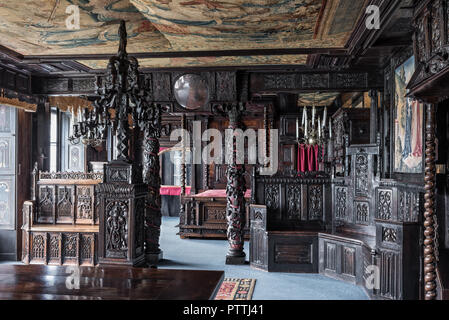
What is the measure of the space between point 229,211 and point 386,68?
3509 mm

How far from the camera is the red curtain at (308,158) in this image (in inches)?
466

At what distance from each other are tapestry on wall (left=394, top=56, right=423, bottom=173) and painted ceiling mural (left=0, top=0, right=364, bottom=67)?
0.89 metres

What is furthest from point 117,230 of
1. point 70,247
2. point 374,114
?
point 374,114

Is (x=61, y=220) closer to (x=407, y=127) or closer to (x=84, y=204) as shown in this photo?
(x=84, y=204)

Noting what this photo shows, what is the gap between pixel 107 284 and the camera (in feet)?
6.38

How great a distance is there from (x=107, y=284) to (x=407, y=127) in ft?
13.4

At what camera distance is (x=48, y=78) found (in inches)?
269

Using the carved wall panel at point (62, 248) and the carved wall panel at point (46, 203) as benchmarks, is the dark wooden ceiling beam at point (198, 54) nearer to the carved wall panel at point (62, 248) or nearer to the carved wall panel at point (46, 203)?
the carved wall panel at point (46, 203)

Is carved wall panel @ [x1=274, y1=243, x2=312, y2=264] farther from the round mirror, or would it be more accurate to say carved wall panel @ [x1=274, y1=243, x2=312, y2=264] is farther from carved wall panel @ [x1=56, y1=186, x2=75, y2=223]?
carved wall panel @ [x1=56, y1=186, x2=75, y2=223]

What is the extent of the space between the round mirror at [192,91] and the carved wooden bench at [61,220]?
2.12 metres

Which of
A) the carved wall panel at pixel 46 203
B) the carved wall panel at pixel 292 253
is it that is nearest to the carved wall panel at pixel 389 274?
the carved wall panel at pixel 292 253

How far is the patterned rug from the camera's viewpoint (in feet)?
15.9

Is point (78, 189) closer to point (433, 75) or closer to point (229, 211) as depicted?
point (229, 211)

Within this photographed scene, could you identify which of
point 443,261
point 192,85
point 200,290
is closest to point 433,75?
point 443,261
